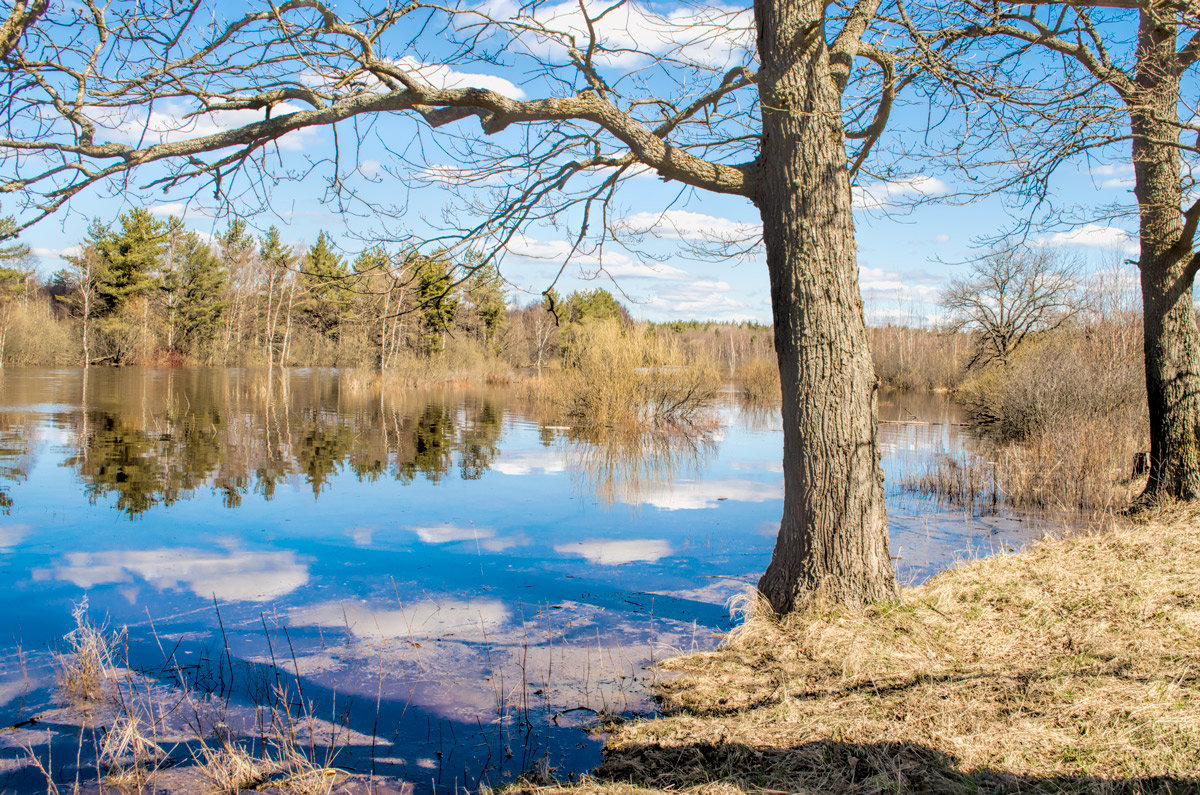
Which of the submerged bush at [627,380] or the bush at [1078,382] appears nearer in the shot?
the bush at [1078,382]

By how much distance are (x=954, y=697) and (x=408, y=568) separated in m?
5.21

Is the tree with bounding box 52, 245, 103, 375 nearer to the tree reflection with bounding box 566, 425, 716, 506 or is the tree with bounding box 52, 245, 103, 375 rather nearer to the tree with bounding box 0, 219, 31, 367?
the tree with bounding box 0, 219, 31, 367

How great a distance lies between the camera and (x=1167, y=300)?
8.45m

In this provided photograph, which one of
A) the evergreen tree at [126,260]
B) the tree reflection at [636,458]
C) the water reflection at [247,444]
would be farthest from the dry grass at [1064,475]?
the evergreen tree at [126,260]

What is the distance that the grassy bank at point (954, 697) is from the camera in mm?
3121

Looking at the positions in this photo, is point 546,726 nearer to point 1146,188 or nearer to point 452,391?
point 1146,188

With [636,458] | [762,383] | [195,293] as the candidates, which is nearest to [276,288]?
[195,293]

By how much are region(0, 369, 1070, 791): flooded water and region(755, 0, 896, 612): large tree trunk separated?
1.25 meters

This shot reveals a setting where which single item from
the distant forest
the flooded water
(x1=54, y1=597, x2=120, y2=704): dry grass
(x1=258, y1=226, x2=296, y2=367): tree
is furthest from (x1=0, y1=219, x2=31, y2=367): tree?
(x1=54, y1=597, x2=120, y2=704): dry grass

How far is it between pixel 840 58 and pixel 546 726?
16.1ft

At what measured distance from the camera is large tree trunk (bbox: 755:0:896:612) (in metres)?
5.13

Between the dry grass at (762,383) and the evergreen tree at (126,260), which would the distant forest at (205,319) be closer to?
the evergreen tree at (126,260)

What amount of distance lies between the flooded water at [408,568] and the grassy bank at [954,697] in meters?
0.61

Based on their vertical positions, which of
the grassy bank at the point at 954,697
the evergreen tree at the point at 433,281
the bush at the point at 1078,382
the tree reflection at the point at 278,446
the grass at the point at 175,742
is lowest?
the grass at the point at 175,742
